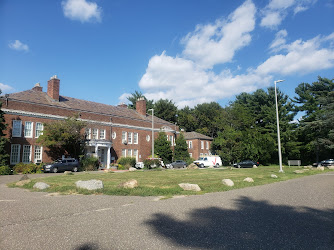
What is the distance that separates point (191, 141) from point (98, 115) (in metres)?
24.8

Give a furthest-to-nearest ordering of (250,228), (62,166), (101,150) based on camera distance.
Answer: (101,150) < (62,166) < (250,228)

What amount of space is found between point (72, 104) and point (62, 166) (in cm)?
1277

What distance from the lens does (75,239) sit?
16.2 ft

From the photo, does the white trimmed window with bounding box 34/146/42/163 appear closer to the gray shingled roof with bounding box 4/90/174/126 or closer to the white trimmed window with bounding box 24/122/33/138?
the white trimmed window with bounding box 24/122/33/138

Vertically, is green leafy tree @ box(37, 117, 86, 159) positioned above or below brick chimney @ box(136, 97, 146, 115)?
below

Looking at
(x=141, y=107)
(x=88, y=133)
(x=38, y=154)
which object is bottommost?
(x=38, y=154)

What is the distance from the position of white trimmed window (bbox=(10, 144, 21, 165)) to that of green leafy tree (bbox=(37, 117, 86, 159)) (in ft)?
7.86

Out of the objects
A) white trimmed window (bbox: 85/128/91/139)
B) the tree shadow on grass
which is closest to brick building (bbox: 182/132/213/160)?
white trimmed window (bbox: 85/128/91/139)

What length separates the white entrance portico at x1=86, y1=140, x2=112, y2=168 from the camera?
118ft

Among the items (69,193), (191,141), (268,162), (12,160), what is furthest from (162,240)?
(191,141)

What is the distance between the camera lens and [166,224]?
5969mm

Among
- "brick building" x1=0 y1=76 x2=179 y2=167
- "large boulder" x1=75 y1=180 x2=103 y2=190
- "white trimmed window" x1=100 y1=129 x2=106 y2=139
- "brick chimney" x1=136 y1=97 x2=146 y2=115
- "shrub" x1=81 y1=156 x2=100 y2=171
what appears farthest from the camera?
"brick chimney" x1=136 y1=97 x2=146 y2=115

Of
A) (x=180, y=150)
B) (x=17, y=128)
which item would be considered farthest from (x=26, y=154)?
(x=180, y=150)

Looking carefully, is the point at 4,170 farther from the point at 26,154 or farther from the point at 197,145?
the point at 197,145
